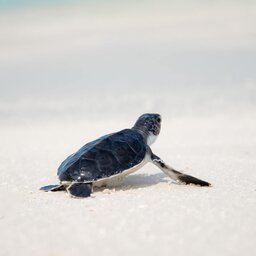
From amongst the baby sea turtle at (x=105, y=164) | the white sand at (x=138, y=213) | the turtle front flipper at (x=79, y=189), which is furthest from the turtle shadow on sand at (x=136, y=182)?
the turtle front flipper at (x=79, y=189)

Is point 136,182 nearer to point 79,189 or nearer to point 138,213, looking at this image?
point 79,189

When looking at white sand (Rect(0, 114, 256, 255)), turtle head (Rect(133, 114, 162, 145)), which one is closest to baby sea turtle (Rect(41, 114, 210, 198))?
white sand (Rect(0, 114, 256, 255))

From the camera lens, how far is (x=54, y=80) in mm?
28031

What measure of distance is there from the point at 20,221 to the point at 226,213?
1932 millimetres

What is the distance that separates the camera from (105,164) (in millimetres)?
5980

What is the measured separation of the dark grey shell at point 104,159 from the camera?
19.5 feet

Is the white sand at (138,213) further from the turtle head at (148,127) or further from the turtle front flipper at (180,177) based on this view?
the turtle head at (148,127)

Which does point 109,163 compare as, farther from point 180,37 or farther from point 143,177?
point 180,37

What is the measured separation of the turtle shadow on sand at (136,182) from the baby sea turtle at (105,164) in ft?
0.85

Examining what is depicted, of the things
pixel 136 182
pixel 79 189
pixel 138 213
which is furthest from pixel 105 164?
pixel 138 213

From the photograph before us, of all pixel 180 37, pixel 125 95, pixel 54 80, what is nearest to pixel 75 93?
pixel 125 95

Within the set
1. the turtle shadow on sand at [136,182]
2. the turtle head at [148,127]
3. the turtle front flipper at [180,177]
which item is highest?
the turtle head at [148,127]

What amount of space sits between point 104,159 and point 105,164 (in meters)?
0.07

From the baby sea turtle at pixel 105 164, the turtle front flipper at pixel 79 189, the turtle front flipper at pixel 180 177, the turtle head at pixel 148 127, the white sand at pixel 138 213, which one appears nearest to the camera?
the white sand at pixel 138 213
